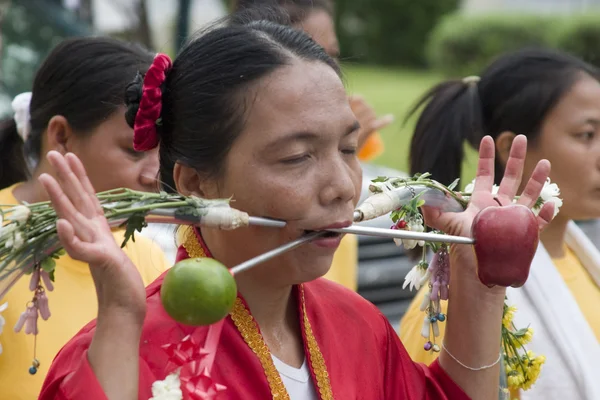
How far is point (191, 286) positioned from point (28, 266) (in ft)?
1.20

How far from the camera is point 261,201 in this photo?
1.97 m

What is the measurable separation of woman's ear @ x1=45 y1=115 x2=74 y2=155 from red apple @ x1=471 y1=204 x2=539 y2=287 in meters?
1.55

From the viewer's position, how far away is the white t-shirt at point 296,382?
6.91 ft

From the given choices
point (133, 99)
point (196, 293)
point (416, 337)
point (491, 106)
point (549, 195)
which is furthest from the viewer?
point (491, 106)

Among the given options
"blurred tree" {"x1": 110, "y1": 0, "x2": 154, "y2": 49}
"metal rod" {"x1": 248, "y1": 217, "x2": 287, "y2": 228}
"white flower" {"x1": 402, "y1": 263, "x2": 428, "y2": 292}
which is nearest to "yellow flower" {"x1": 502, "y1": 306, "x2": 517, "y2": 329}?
"white flower" {"x1": 402, "y1": 263, "x2": 428, "y2": 292}

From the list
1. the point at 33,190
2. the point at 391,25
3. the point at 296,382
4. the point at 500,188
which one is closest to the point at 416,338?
the point at 500,188

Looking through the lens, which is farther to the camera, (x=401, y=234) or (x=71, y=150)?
(x=71, y=150)

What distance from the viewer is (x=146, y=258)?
314 cm

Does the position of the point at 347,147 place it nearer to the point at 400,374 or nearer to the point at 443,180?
the point at 400,374

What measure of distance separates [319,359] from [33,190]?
134 cm

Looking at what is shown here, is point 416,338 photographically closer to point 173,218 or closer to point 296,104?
point 296,104

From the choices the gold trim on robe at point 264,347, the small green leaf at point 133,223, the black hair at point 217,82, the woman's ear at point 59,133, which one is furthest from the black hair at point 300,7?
the small green leaf at point 133,223

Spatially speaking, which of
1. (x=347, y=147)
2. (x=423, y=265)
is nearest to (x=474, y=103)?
(x=423, y=265)

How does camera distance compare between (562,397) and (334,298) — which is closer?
(334,298)
